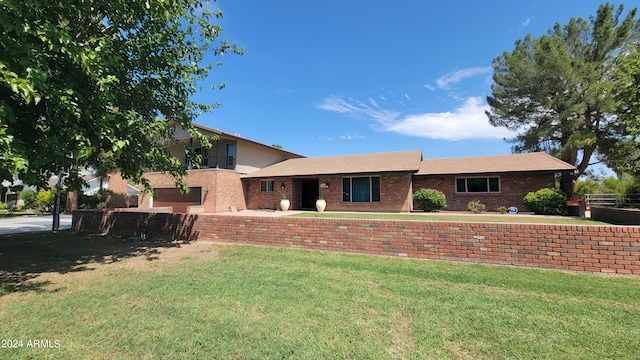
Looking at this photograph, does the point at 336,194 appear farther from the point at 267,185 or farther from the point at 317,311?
the point at 317,311

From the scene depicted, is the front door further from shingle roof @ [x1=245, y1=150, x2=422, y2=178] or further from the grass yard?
the grass yard

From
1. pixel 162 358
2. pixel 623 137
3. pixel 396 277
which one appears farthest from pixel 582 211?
pixel 162 358

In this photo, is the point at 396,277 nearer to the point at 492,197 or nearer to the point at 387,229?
the point at 387,229

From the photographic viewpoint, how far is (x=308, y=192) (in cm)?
2141

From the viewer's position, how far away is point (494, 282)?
4840mm

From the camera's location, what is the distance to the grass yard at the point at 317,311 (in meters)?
2.91

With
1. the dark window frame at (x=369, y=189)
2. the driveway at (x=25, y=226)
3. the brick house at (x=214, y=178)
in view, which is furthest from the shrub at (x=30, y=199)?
the dark window frame at (x=369, y=189)

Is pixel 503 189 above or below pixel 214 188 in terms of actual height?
below

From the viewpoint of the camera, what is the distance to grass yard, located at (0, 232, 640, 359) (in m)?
2.91

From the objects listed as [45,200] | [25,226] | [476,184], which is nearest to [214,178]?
[25,226]

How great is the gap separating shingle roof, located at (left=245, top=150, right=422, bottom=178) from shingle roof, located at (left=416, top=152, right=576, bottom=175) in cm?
154

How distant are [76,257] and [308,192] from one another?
602 inches

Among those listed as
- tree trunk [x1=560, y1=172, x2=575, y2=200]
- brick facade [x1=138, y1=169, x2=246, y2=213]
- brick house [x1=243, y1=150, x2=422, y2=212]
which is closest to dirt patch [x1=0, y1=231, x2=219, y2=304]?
Answer: brick facade [x1=138, y1=169, x2=246, y2=213]

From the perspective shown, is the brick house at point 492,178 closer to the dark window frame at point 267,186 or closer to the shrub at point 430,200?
the shrub at point 430,200
